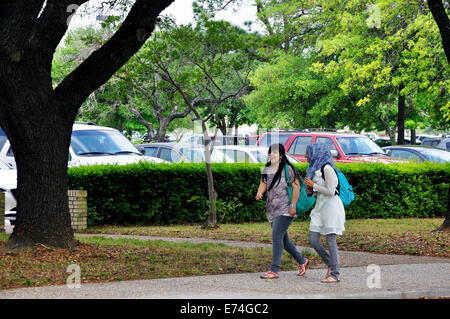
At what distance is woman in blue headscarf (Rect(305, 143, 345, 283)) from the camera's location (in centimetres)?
833

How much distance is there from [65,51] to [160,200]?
34.6 metres

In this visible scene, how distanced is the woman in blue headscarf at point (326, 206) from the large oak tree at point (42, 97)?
344 cm

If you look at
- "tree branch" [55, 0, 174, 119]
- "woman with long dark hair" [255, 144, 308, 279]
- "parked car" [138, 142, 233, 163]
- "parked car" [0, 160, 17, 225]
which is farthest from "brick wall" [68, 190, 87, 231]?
"woman with long dark hair" [255, 144, 308, 279]

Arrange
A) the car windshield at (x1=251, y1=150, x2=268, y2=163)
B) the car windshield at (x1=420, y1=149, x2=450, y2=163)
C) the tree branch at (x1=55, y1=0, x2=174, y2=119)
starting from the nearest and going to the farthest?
the tree branch at (x1=55, y1=0, x2=174, y2=119) < the car windshield at (x1=251, y1=150, x2=268, y2=163) < the car windshield at (x1=420, y1=149, x2=450, y2=163)

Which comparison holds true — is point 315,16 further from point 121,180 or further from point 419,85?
point 121,180

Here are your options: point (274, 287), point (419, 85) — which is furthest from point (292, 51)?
point (274, 287)

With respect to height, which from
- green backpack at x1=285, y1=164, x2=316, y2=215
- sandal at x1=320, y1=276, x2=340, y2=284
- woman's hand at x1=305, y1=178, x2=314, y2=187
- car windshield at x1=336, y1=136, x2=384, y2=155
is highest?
car windshield at x1=336, y1=136, x2=384, y2=155

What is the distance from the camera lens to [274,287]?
7922 mm

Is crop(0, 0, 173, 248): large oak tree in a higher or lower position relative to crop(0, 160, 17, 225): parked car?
higher

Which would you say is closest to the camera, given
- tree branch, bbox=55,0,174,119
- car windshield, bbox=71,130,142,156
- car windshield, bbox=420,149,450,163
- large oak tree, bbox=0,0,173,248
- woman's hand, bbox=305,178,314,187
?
woman's hand, bbox=305,178,314,187

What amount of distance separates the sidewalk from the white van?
8.22 metres
